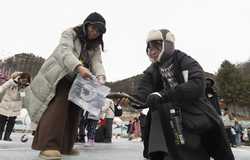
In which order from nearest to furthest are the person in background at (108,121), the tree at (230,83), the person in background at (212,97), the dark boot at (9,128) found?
the person in background at (212,97), the dark boot at (9,128), the person in background at (108,121), the tree at (230,83)

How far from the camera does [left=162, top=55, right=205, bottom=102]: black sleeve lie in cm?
251

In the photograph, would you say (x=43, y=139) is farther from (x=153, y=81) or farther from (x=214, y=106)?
(x=214, y=106)

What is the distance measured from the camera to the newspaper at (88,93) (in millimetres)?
3293

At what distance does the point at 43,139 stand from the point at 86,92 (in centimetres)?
57

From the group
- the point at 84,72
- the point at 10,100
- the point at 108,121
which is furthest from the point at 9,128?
the point at 84,72

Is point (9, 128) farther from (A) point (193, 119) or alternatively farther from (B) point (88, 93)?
(A) point (193, 119)

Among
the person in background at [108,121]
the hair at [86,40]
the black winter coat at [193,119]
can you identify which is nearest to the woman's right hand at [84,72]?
the hair at [86,40]

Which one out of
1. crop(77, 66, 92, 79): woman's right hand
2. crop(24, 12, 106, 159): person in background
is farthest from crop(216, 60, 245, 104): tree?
crop(77, 66, 92, 79): woman's right hand

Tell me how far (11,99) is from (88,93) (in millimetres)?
4680

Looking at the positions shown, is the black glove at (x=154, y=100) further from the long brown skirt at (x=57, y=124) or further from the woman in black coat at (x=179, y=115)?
the long brown skirt at (x=57, y=124)

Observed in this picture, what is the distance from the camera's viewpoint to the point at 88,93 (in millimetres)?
3316

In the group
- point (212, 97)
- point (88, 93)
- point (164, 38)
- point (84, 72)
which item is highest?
point (164, 38)

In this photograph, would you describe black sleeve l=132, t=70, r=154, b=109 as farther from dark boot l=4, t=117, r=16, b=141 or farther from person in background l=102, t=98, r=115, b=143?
person in background l=102, t=98, r=115, b=143

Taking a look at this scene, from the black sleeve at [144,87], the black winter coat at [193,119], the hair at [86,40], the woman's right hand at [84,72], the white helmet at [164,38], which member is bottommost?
the black winter coat at [193,119]
